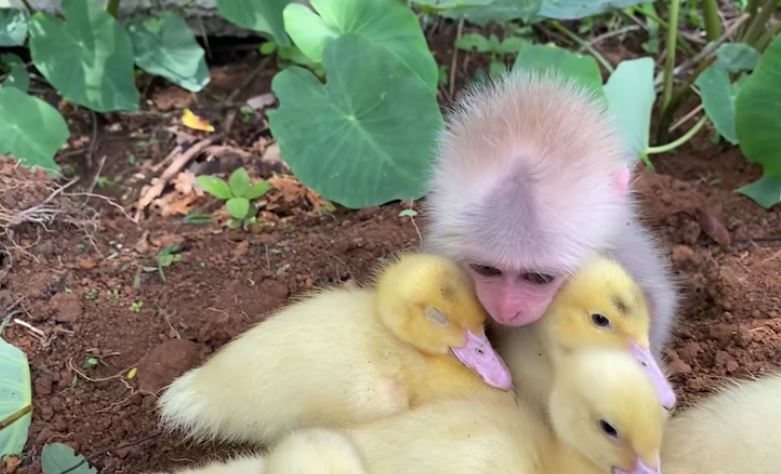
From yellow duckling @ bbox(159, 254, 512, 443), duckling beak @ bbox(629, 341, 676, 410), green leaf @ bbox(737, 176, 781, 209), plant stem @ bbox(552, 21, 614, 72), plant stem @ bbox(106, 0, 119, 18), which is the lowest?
green leaf @ bbox(737, 176, 781, 209)

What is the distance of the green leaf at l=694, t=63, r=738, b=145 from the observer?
2.99 metres

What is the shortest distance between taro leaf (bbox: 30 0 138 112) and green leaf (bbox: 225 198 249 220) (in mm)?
622

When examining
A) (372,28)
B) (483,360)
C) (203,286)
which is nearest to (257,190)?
(203,286)

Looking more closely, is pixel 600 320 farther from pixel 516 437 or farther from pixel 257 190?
pixel 257 190

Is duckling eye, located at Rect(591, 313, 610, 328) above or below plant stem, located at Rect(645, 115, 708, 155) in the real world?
above

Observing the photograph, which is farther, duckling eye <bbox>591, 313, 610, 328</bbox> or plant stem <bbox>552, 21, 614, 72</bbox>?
plant stem <bbox>552, 21, 614, 72</bbox>

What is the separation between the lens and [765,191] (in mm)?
2977

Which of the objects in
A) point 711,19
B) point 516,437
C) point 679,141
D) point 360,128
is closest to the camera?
point 516,437

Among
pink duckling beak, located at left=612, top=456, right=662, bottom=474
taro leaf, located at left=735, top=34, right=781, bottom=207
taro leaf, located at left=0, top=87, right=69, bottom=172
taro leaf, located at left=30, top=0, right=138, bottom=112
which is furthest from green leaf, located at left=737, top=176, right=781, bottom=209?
taro leaf, located at left=0, top=87, right=69, bottom=172

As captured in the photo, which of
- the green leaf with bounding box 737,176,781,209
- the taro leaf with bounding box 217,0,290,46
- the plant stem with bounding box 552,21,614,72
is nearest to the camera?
the green leaf with bounding box 737,176,781,209

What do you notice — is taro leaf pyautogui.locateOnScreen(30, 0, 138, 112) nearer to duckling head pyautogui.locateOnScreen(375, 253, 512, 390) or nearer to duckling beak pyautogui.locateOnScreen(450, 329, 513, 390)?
duckling head pyautogui.locateOnScreen(375, 253, 512, 390)

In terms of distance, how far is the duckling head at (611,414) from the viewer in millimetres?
1699

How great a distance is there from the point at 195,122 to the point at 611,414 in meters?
2.34

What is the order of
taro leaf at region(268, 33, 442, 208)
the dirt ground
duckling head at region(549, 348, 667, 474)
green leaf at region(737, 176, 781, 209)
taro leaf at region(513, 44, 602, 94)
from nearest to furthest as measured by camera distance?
duckling head at region(549, 348, 667, 474)
the dirt ground
taro leaf at region(268, 33, 442, 208)
taro leaf at region(513, 44, 602, 94)
green leaf at region(737, 176, 781, 209)
